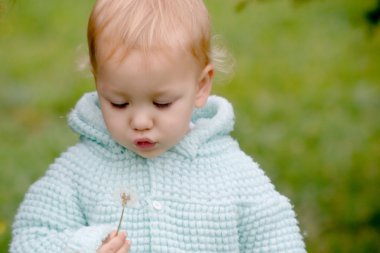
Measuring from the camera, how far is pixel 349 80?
666 cm

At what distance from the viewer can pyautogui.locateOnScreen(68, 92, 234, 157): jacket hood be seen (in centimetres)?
294

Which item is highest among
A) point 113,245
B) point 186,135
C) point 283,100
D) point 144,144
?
point 283,100

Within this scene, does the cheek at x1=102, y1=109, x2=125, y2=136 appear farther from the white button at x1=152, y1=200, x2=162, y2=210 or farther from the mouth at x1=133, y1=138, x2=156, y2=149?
the white button at x1=152, y1=200, x2=162, y2=210

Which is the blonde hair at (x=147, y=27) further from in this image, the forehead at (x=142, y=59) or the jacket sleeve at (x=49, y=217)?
the jacket sleeve at (x=49, y=217)

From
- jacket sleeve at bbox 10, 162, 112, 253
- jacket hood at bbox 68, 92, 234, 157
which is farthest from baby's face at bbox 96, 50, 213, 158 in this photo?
jacket sleeve at bbox 10, 162, 112, 253

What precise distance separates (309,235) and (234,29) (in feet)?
11.2

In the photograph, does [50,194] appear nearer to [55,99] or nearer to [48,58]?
[55,99]

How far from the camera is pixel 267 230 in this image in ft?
9.58

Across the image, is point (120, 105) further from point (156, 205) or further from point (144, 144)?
point (156, 205)

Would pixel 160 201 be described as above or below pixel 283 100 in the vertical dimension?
below

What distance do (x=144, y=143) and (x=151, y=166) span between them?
0.17m

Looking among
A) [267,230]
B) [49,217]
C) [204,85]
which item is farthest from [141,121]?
[267,230]

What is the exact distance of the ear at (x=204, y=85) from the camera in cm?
286

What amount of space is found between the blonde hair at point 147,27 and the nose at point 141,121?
0.18 metres
